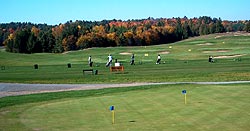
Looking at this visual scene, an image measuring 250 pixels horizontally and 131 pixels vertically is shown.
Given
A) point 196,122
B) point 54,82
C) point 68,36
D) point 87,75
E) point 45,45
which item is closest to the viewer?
point 196,122

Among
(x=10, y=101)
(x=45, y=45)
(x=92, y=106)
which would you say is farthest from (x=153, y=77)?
(x=45, y=45)

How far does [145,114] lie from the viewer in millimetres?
20891

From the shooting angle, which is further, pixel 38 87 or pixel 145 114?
pixel 38 87

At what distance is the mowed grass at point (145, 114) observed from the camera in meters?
18.1

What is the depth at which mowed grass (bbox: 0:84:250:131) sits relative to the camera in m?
18.1

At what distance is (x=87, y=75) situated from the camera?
49469 mm

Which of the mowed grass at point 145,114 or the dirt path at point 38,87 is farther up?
the mowed grass at point 145,114

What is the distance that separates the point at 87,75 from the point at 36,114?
27.5m

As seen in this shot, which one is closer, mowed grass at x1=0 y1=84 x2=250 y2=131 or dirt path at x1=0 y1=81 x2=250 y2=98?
mowed grass at x1=0 y1=84 x2=250 y2=131

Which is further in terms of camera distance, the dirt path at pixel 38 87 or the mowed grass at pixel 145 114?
the dirt path at pixel 38 87

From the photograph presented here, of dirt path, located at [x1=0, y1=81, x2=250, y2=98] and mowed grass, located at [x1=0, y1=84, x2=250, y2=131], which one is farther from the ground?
mowed grass, located at [x1=0, y1=84, x2=250, y2=131]

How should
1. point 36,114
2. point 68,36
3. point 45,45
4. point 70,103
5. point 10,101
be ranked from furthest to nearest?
point 68,36, point 45,45, point 10,101, point 70,103, point 36,114

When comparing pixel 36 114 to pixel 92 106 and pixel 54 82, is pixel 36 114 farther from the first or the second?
pixel 54 82

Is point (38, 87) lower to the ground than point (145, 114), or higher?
lower
